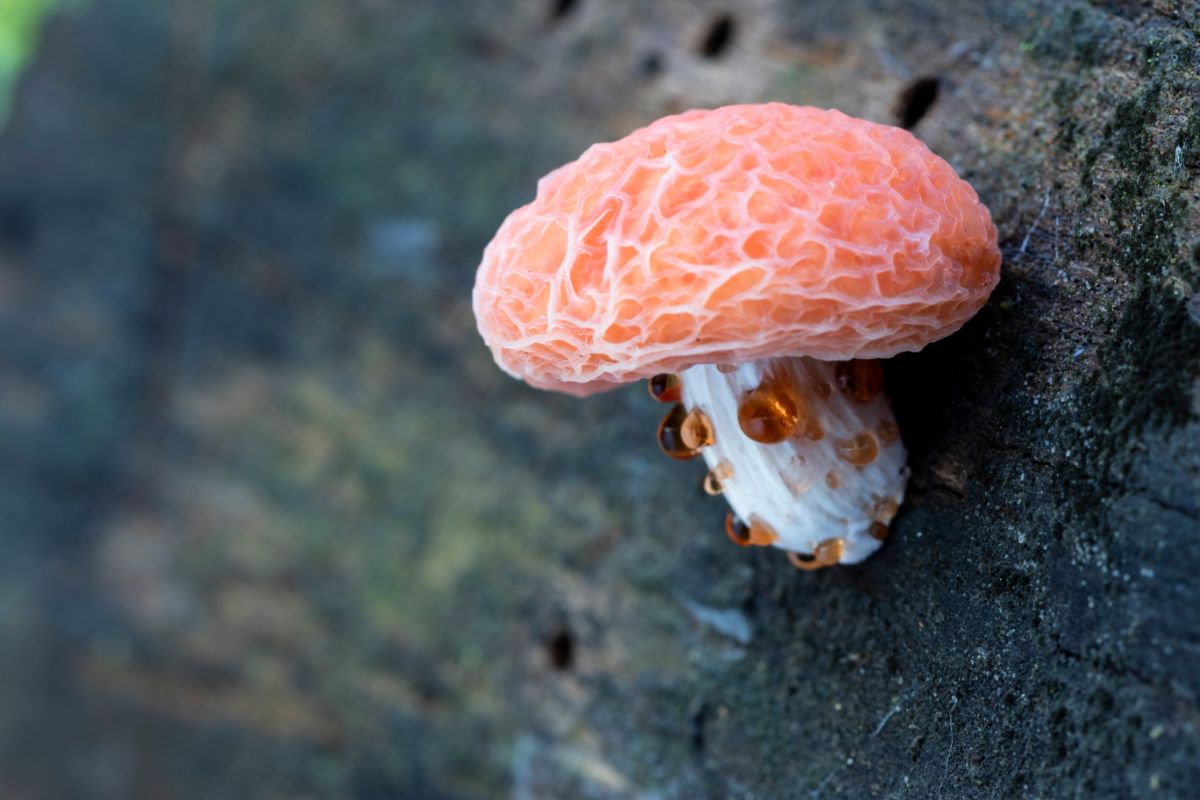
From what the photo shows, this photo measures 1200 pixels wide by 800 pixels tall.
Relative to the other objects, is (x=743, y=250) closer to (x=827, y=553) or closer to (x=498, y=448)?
(x=827, y=553)

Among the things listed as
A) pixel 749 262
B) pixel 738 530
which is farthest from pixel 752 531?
pixel 749 262

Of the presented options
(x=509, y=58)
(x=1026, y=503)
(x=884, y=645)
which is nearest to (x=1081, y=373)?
(x=1026, y=503)

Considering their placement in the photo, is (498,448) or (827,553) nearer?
(827,553)

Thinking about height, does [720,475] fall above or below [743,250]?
below

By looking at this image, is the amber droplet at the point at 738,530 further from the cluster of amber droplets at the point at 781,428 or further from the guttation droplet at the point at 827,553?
the guttation droplet at the point at 827,553

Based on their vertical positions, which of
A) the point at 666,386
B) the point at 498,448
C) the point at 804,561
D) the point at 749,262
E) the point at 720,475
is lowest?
the point at 498,448

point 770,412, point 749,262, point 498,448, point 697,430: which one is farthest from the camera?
point 498,448

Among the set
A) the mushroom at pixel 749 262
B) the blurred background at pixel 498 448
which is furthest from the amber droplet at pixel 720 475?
the blurred background at pixel 498 448

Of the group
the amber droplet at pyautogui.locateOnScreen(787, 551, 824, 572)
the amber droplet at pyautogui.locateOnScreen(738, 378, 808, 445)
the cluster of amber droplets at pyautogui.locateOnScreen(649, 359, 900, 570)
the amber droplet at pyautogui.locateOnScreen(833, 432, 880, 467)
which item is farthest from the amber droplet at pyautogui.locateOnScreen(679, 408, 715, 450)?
the amber droplet at pyautogui.locateOnScreen(787, 551, 824, 572)
